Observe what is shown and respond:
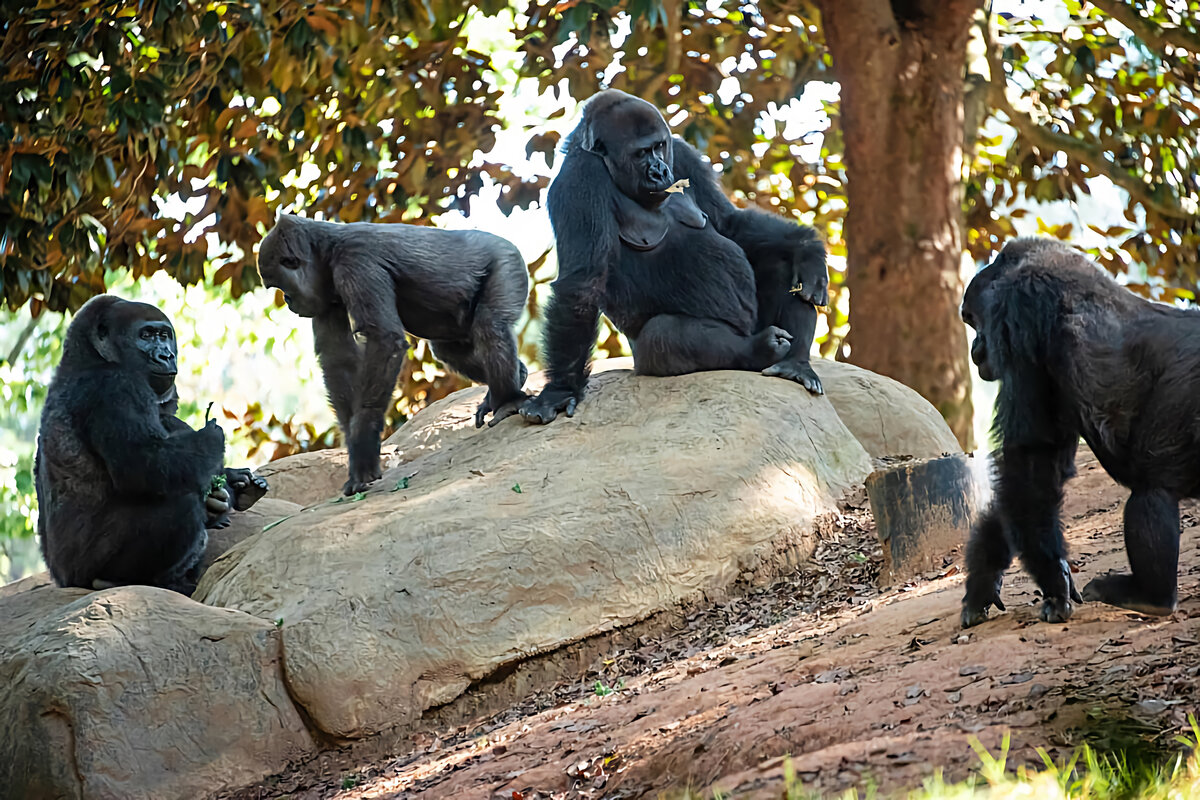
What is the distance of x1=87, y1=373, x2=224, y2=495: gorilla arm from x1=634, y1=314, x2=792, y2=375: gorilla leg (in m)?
1.85

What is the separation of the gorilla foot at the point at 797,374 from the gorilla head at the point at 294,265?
206cm

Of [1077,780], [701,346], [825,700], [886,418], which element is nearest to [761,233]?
[701,346]

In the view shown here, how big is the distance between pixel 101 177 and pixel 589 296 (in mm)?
2256

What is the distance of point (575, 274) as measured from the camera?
16.2 ft

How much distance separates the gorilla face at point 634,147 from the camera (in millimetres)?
4992

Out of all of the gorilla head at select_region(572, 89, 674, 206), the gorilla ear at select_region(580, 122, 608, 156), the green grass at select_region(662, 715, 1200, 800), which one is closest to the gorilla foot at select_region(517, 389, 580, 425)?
the gorilla head at select_region(572, 89, 674, 206)

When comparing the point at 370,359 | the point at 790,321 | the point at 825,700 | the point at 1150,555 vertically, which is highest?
the point at 370,359

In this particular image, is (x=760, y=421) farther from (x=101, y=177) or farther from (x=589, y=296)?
(x=101, y=177)

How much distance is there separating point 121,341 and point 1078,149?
19.5 ft

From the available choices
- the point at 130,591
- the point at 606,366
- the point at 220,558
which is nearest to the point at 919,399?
the point at 606,366

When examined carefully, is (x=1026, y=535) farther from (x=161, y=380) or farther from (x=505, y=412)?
(x=161, y=380)

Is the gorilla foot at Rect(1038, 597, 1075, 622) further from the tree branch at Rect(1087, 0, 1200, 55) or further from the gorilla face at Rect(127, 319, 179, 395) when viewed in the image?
the tree branch at Rect(1087, 0, 1200, 55)

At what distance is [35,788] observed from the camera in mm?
3479

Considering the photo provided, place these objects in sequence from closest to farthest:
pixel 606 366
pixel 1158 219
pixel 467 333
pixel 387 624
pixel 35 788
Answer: pixel 35 788 → pixel 387 624 → pixel 467 333 → pixel 606 366 → pixel 1158 219
